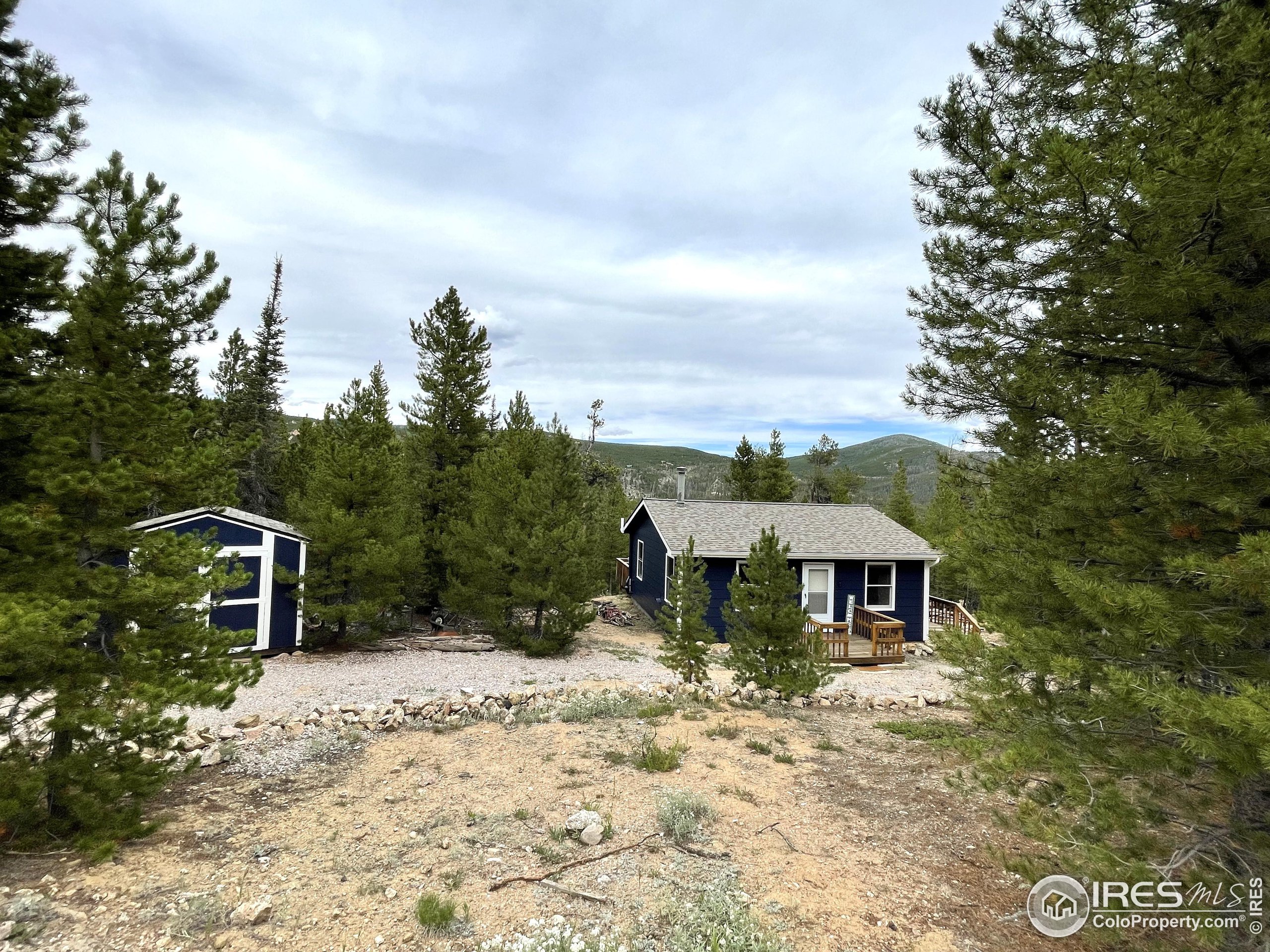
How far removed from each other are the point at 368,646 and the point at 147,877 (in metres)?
10.4

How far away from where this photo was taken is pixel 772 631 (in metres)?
9.45

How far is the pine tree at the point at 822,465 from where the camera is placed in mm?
44312

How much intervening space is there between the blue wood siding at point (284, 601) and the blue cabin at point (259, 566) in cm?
1

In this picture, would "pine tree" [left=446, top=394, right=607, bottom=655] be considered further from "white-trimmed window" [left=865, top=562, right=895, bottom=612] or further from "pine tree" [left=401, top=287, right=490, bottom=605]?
"white-trimmed window" [left=865, top=562, right=895, bottom=612]

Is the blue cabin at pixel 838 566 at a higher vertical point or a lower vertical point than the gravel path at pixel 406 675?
higher

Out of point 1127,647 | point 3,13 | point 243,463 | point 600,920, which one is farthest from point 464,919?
point 243,463

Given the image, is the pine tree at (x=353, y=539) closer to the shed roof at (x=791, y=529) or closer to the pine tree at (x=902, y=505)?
the shed roof at (x=791, y=529)

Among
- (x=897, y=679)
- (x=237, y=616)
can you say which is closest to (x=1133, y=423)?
(x=897, y=679)

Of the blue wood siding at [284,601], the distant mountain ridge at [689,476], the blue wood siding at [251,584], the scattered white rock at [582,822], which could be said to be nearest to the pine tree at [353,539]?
the blue wood siding at [284,601]

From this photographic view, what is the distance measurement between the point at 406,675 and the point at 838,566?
1188 cm

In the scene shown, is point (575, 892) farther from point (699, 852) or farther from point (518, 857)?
point (699, 852)

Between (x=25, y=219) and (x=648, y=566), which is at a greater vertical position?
(x=25, y=219)

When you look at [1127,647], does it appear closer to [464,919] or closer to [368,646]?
[464,919]

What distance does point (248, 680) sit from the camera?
5.29 metres
